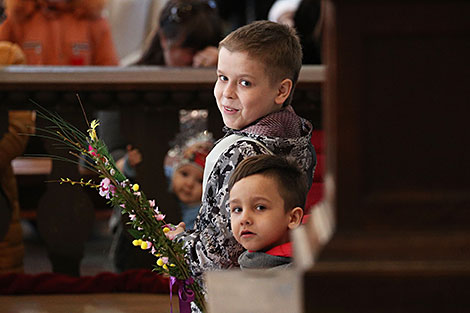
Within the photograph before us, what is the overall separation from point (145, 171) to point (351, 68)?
8.01 ft

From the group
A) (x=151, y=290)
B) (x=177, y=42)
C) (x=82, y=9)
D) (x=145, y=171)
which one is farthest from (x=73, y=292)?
(x=82, y=9)

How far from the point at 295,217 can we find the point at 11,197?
6.26 feet

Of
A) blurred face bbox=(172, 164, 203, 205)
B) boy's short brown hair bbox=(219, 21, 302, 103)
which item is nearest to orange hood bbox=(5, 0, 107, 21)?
blurred face bbox=(172, 164, 203, 205)

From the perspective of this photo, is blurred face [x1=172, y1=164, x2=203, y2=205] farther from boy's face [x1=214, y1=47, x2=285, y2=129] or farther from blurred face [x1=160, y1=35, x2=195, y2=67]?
boy's face [x1=214, y1=47, x2=285, y2=129]

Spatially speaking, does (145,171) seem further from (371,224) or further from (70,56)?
(371,224)

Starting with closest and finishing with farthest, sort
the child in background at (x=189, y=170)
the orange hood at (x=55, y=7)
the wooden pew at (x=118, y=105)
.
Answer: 1. the wooden pew at (x=118, y=105)
2. the child in background at (x=189, y=170)
3. the orange hood at (x=55, y=7)

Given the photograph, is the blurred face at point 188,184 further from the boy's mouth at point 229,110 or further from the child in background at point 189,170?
the boy's mouth at point 229,110

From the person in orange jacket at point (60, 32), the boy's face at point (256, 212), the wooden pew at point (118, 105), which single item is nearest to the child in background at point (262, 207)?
the boy's face at point (256, 212)

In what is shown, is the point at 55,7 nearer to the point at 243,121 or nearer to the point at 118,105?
the point at 118,105

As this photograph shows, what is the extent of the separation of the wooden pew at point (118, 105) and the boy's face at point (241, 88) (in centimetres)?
114

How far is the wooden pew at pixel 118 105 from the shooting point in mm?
3545

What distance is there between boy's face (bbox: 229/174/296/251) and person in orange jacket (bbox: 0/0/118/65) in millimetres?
2874

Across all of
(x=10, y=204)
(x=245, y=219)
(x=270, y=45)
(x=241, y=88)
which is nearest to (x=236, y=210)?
(x=245, y=219)

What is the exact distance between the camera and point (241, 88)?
2.37 metres
